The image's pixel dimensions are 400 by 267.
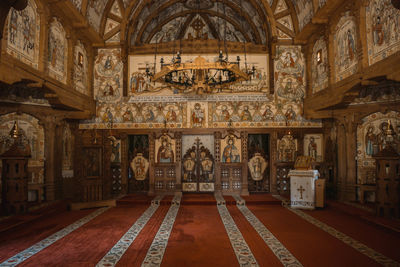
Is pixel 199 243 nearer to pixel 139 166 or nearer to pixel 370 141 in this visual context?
pixel 139 166

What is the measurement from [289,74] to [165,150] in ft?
21.5

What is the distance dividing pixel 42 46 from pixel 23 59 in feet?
3.73

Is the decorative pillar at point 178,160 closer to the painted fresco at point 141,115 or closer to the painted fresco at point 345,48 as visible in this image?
the painted fresco at point 141,115

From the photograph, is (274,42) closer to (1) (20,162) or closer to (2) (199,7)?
(2) (199,7)

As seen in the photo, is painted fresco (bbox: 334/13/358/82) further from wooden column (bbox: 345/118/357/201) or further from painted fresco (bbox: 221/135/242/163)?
painted fresco (bbox: 221/135/242/163)

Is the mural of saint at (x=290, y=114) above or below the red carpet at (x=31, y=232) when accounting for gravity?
above

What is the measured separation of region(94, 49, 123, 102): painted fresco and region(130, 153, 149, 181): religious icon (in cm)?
288

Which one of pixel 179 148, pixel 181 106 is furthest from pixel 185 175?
pixel 181 106

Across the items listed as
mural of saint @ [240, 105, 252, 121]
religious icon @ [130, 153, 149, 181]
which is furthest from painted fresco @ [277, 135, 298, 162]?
religious icon @ [130, 153, 149, 181]

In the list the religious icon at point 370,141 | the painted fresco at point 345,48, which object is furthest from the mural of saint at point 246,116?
the religious icon at point 370,141

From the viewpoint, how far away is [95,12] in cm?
1141

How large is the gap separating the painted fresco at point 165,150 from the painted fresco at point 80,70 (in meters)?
3.87

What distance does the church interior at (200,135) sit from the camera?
6.21 metres

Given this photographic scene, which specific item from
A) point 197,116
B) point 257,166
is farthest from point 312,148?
point 197,116
